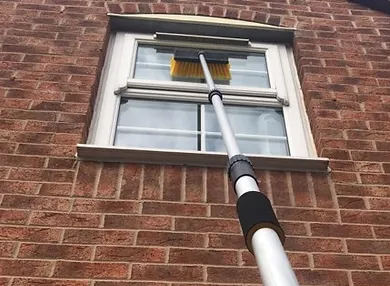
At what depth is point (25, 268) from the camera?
99.6 inches

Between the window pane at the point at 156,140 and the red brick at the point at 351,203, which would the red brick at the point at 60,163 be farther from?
the red brick at the point at 351,203

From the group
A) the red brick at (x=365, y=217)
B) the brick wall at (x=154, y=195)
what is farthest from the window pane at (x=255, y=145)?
the red brick at (x=365, y=217)

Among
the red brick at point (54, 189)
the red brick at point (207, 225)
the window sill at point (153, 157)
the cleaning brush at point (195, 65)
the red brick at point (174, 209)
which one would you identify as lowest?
the red brick at point (207, 225)

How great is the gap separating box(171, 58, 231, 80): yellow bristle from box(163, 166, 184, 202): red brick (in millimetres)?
1037

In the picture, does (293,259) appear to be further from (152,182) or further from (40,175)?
(40,175)

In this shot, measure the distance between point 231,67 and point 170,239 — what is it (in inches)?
76.1

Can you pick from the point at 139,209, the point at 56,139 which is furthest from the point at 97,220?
the point at 56,139

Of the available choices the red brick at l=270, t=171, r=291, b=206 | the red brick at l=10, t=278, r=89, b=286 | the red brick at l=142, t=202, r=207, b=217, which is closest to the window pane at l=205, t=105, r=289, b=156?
the red brick at l=270, t=171, r=291, b=206

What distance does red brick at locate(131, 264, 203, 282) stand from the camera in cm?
254

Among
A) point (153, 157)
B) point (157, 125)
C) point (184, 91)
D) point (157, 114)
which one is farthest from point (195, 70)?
point (153, 157)

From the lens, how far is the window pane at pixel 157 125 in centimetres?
349

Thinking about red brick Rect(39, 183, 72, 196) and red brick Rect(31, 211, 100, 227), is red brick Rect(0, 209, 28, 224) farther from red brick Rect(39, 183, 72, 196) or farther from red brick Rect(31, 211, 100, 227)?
red brick Rect(39, 183, 72, 196)

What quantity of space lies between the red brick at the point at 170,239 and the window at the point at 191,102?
1.68 ft

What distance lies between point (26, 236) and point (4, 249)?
0.12m
